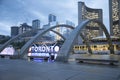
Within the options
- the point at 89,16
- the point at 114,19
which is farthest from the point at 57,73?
the point at 89,16

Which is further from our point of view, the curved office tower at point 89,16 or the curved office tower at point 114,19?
the curved office tower at point 89,16

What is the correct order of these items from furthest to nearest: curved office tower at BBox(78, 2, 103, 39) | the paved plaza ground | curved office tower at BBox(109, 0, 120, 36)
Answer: curved office tower at BBox(78, 2, 103, 39) < curved office tower at BBox(109, 0, 120, 36) < the paved plaza ground

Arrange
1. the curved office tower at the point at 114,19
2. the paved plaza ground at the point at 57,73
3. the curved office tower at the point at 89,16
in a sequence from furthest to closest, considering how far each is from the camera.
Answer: the curved office tower at the point at 89,16 < the curved office tower at the point at 114,19 < the paved plaza ground at the point at 57,73

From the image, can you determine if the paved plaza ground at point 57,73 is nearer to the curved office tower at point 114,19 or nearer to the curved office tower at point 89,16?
the curved office tower at point 89,16

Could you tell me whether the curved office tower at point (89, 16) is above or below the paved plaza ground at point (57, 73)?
above

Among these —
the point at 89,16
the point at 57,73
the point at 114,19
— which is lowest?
the point at 57,73

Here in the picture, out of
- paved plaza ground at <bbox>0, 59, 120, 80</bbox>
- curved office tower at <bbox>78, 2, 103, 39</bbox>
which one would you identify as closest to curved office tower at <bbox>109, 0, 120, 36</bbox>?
curved office tower at <bbox>78, 2, 103, 39</bbox>

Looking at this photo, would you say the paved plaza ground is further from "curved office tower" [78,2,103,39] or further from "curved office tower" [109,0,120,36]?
"curved office tower" [109,0,120,36]

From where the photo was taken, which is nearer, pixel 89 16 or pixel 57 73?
pixel 57 73

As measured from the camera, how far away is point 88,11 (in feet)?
548

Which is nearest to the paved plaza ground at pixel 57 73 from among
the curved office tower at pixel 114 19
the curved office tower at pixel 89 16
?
the curved office tower at pixel 89 16

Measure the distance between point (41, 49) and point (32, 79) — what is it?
50687 mm

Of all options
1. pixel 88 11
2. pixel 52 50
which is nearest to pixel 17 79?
pixel 52 50

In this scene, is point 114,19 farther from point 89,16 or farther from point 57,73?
point 57,73
